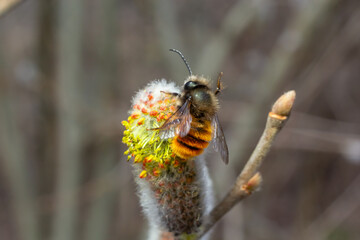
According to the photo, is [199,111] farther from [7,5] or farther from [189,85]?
[7,5]

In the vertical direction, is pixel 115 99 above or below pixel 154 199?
above

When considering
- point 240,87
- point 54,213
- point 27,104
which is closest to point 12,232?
point 27,104

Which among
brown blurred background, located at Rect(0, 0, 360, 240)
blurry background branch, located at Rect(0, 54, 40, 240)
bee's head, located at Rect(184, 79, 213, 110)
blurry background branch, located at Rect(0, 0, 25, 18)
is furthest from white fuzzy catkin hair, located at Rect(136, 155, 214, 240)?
blurry background branch, located at Rect(0, 54, 40, 240)

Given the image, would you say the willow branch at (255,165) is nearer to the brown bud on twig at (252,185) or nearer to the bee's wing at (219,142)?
the brown bud on twig at (252,185)

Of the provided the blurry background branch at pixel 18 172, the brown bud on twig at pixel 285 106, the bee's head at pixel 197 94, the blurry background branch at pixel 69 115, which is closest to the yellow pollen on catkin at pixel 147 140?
the bee's head at pixel 197 94

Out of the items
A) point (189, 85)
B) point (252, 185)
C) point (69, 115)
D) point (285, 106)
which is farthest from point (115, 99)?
point (285, 106)

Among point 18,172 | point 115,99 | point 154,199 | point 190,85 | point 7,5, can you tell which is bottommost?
point 154,199

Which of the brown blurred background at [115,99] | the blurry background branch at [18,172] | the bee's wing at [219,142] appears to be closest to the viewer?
the bee's wing at [219,142]

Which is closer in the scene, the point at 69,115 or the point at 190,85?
the point at 190,85
